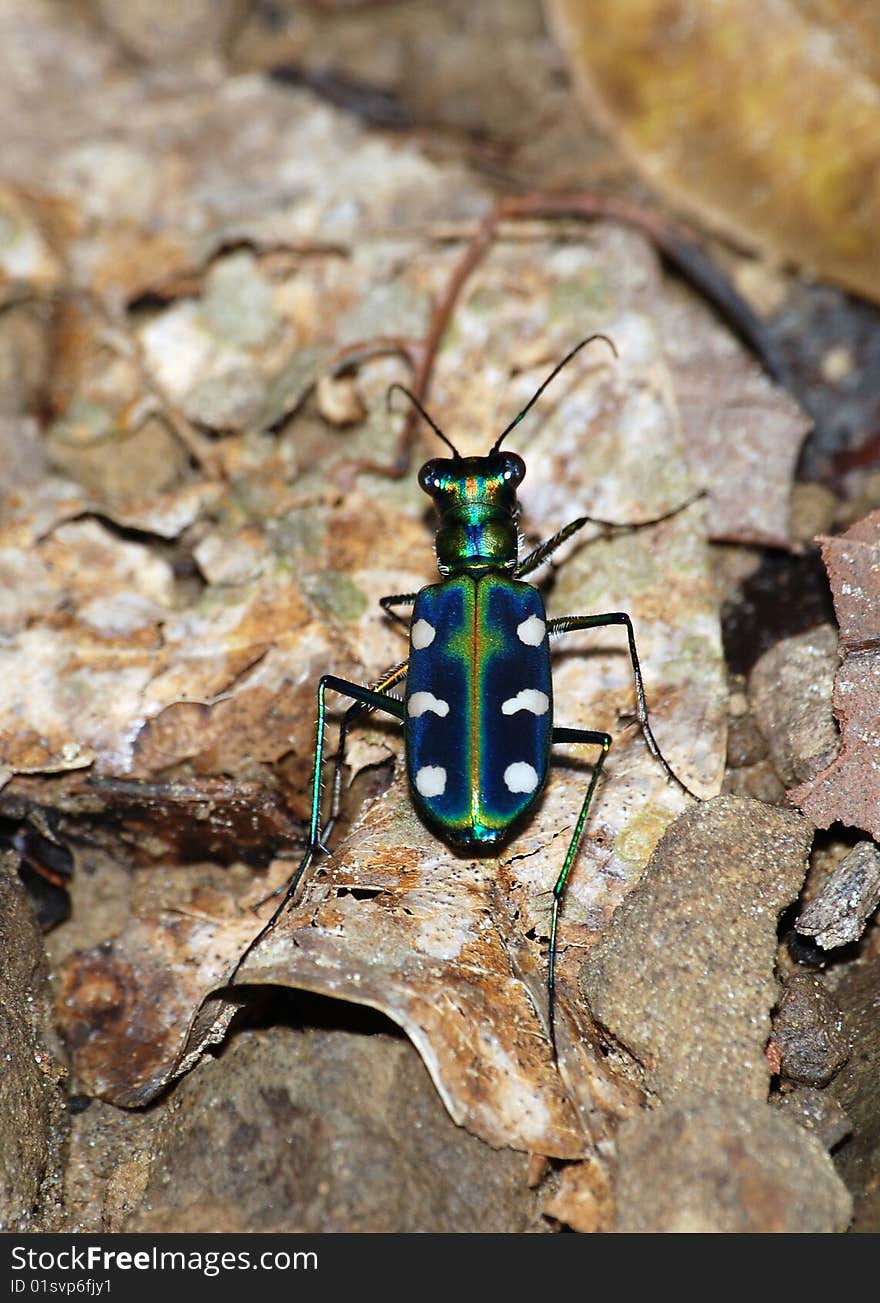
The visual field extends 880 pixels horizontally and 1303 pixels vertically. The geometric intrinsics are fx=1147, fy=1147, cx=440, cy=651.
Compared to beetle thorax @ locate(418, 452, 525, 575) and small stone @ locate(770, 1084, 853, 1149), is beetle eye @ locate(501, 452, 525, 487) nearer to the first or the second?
beetle thorax @ locate(418, 452, 525, 575)

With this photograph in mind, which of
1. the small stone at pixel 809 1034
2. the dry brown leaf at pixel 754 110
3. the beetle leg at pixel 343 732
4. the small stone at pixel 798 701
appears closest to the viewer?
the small stone at pixel 809 1034

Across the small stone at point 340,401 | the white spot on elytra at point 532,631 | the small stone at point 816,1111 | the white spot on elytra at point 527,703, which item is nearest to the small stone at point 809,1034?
the small stone at point 816,1111

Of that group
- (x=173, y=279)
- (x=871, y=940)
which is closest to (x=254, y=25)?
(x=173, y=279)

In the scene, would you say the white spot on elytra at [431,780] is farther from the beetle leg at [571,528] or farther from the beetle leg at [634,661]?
the beetle leg at [571,528]

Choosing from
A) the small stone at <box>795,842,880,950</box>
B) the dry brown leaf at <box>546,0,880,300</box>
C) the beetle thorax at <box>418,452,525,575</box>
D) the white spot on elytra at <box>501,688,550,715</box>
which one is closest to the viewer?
the small stone at <box>795,842,880,950</box>

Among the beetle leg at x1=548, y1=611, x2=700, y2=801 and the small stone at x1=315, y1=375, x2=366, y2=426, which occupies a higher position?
the small stone at x1=315, y1=375, x2=366, y2=426

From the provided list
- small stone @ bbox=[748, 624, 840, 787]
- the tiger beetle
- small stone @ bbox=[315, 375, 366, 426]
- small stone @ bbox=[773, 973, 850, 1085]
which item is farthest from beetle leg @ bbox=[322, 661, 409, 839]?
small stone @ bbox=[773, 973, 850, 1085]

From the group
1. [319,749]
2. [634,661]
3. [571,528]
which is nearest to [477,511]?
[571,528]
